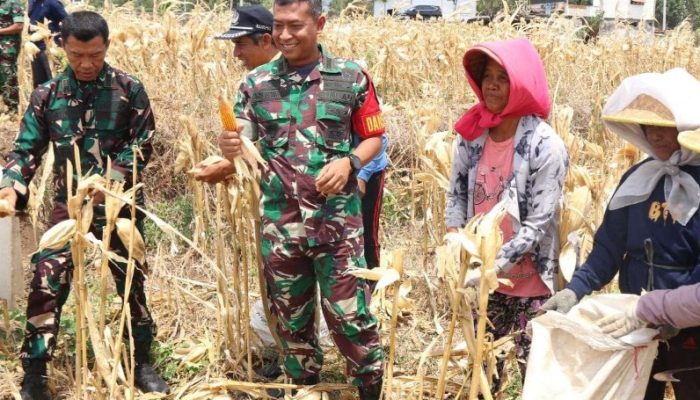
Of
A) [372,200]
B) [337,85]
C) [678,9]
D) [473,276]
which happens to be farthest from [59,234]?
[678,9]

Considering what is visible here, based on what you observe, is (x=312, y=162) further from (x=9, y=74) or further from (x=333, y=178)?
(x=9, y=74)

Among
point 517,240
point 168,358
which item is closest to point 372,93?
point 517,240

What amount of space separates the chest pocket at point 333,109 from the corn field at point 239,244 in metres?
0.26

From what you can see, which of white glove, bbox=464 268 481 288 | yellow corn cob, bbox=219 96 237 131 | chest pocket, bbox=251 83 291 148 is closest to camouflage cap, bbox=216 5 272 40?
chest pocket, bbox=251 83 291 148

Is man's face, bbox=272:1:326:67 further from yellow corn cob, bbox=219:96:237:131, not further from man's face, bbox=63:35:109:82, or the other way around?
man's face, bbox=63:35:109:82

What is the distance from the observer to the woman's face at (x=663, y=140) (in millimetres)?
1936

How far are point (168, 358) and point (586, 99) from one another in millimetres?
5434

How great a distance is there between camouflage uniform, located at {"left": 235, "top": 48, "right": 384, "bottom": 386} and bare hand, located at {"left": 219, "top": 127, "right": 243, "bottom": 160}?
15 centimetres

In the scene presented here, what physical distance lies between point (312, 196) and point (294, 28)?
55 centimetres

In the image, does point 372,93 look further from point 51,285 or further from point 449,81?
point 449,81

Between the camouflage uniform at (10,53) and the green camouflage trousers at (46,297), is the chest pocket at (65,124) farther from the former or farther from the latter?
the camouflage uniform at (10,53)

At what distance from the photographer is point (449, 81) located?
24.8 ft

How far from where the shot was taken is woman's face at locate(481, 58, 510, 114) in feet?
7.81

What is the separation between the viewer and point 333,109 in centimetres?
251
